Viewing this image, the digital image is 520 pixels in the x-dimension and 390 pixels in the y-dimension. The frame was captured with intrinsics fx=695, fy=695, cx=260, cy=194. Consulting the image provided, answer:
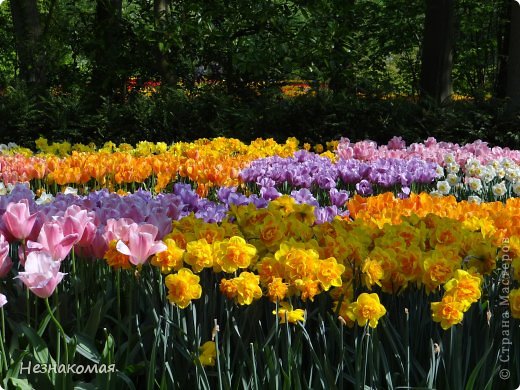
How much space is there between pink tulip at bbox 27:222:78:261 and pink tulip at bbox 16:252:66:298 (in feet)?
0.29

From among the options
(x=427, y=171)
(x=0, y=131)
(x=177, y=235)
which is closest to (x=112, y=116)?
(x=0, y=131)

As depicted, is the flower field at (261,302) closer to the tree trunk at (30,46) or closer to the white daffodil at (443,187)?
the white daffodil at (443,187)

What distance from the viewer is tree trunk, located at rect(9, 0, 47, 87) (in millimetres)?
12172

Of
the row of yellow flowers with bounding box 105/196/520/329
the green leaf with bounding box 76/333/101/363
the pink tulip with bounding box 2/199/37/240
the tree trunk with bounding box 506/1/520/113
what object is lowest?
the green leaf with bounding box 76/333/101/363

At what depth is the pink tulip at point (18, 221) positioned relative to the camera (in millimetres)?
2377

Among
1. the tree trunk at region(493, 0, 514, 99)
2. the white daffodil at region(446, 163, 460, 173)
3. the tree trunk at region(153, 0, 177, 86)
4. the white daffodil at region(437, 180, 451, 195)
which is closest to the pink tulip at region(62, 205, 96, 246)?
the white daffodil at region(437, 180, 451, 195)

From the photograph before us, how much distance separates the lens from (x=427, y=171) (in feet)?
16.3

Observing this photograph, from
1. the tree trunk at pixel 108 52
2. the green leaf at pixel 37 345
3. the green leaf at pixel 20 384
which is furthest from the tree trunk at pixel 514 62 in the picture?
the green leaf at pixel 20 384

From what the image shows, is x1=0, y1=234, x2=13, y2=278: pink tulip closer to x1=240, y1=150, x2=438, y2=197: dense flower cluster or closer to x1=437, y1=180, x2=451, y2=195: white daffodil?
x1=240, y1=150, x2=438, y2=197: dense flower cluster

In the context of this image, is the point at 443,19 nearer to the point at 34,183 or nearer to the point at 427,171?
the point at 427,171

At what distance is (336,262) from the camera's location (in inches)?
85.5

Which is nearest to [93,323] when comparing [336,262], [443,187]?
[336,262]

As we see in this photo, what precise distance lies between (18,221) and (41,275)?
458mm

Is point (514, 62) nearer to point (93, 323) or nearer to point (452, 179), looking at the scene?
Answer: point (452, 179)
